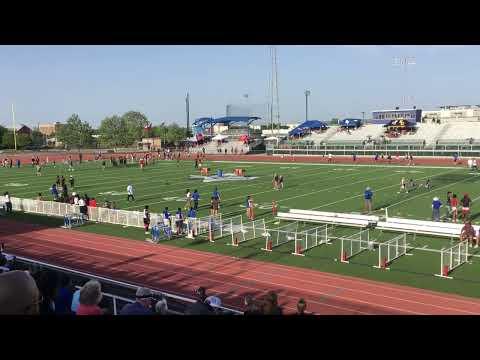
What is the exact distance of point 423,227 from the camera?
17.7 metres

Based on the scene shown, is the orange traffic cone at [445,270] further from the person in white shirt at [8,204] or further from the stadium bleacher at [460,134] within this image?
the stadium bleacher at [460,134]

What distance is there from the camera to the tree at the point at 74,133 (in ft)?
328

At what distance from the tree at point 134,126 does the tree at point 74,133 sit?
27.9ft

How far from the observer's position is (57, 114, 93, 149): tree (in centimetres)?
10000

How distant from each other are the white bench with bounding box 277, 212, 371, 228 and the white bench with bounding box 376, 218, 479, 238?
2.84 ft

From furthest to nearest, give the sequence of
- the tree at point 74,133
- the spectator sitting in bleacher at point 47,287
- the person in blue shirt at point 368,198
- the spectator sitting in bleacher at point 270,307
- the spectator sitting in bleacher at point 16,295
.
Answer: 1. the tree at point 74,133
2. the person in blue shirt at point 368,198
3. the spectator sitting in bleacher at point 47,287
4. the spectator sitting in bleacher at point 270,307
5. the spectator sitting in bleacher at point 16,295

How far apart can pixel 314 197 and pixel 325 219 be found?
27.2 feet

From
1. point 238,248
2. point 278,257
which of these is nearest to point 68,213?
point 238,248

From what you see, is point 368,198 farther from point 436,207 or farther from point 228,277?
point 228,277

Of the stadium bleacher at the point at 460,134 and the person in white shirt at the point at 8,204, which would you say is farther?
the stadium bleacher at the point at 460,134

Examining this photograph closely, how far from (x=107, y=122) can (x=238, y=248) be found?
93.1 meters

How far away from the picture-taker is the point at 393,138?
6912 cm

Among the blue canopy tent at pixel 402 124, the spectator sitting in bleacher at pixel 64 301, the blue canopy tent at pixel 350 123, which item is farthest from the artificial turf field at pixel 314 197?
the blue canopy tent at pixel 350 123

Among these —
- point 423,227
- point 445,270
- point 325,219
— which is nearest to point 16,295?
point 445,270
